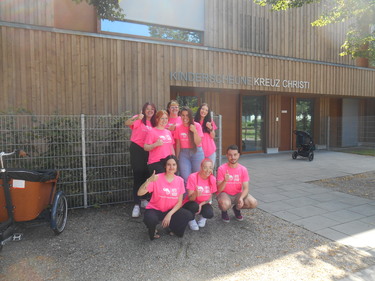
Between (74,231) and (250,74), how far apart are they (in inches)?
315

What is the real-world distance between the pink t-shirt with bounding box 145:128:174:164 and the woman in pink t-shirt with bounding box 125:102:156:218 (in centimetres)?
24

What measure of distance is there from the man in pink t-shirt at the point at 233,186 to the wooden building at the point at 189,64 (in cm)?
406

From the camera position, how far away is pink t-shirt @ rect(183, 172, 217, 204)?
3936 mm

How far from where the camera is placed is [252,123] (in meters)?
12.2

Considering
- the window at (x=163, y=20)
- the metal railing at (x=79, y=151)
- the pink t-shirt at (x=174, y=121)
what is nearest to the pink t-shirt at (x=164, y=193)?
the pink t-shirt at (x=174, y=121)

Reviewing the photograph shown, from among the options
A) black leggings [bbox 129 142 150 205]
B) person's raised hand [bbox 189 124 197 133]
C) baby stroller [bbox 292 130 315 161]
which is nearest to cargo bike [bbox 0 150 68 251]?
black leggings [bbox 129 142 150 205]

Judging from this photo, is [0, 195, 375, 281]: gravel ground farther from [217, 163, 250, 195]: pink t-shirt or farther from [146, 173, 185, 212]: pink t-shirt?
[217, 163, 250, 195]: pink t-shirt

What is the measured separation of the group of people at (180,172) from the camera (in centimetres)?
367

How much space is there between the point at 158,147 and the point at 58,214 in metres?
1.68

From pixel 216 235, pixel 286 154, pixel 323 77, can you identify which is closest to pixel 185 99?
pixel 286 154

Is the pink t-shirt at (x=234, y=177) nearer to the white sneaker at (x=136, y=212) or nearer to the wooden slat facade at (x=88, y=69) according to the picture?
the white sneaker at (x=136, y=212)

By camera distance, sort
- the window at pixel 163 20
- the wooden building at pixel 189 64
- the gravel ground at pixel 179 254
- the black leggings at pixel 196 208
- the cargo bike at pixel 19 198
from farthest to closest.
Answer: the window at pixel 163 20, the wooden building at pixel 189 64, the black leggings at pixel 196 208, the cargo bike at pixel 19 198, the gravel ground at pixel 179 254

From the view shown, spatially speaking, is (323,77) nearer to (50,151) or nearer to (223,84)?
(223,84)

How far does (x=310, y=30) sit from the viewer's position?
11742 millimetres
